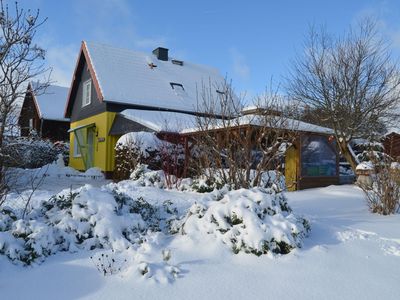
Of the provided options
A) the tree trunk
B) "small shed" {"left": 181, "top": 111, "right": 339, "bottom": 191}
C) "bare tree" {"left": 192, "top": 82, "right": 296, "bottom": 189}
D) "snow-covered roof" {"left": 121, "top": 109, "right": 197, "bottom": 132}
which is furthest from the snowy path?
the tree trunk

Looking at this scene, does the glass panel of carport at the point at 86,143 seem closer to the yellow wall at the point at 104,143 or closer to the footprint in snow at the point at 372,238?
the yellow wall at the point at 104,143

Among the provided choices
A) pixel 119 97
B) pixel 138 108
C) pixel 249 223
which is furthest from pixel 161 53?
pixel 249 223

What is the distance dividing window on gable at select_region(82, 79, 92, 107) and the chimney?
423cm

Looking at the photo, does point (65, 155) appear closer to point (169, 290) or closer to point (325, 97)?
point (325, 97)

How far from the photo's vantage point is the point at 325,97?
13.4 m

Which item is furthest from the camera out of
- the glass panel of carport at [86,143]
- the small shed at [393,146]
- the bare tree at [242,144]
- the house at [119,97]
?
the glass panel of carport at [86,143]

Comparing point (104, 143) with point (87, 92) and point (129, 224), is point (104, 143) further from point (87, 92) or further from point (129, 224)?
point (129, 224)

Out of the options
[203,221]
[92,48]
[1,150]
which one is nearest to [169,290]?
[203,221]

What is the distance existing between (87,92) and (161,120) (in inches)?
265

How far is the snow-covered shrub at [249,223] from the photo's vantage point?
13.7ft

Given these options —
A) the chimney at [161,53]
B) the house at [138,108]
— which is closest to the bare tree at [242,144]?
the house at [138,108]

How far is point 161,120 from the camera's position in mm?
14094

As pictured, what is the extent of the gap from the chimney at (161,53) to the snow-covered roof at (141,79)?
24 centimetres

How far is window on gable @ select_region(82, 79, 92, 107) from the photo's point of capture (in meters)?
18.5
